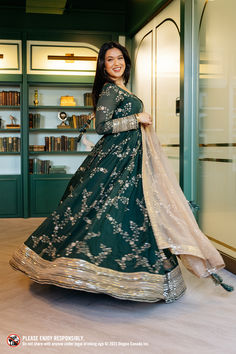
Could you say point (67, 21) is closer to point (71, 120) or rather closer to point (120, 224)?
point (71, 120)

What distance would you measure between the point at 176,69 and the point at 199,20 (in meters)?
0.56

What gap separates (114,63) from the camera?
2867 millimetres

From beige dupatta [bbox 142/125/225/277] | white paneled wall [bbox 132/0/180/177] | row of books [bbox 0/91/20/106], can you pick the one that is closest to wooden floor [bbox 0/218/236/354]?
beige dupatta [bbox 142/125/225/277]

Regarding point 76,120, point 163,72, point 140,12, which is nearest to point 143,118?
point 163,72

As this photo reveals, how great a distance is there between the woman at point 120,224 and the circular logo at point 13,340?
41cm

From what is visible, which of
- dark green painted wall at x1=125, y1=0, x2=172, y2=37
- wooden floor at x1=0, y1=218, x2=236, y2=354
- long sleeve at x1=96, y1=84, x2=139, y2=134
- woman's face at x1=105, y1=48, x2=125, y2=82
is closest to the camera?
wooden floor at x1=0, y1=218, x2=236, y2=354

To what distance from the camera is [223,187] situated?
11.4ft

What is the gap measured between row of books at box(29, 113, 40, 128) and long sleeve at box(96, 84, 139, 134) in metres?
3.63

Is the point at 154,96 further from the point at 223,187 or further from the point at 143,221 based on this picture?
the point at 143,221

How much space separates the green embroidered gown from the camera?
93.7 inches

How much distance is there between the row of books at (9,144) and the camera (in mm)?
6246

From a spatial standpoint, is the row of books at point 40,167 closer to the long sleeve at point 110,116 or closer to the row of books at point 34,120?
the row of books at point 34,120

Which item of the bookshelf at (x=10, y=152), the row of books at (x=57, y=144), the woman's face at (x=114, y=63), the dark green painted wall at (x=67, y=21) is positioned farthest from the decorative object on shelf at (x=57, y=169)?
the woman's face at (x=114, y=63)

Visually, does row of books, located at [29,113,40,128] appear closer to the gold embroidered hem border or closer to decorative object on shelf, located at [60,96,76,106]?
decorative object on shelf, located at [60,96,76,106]
